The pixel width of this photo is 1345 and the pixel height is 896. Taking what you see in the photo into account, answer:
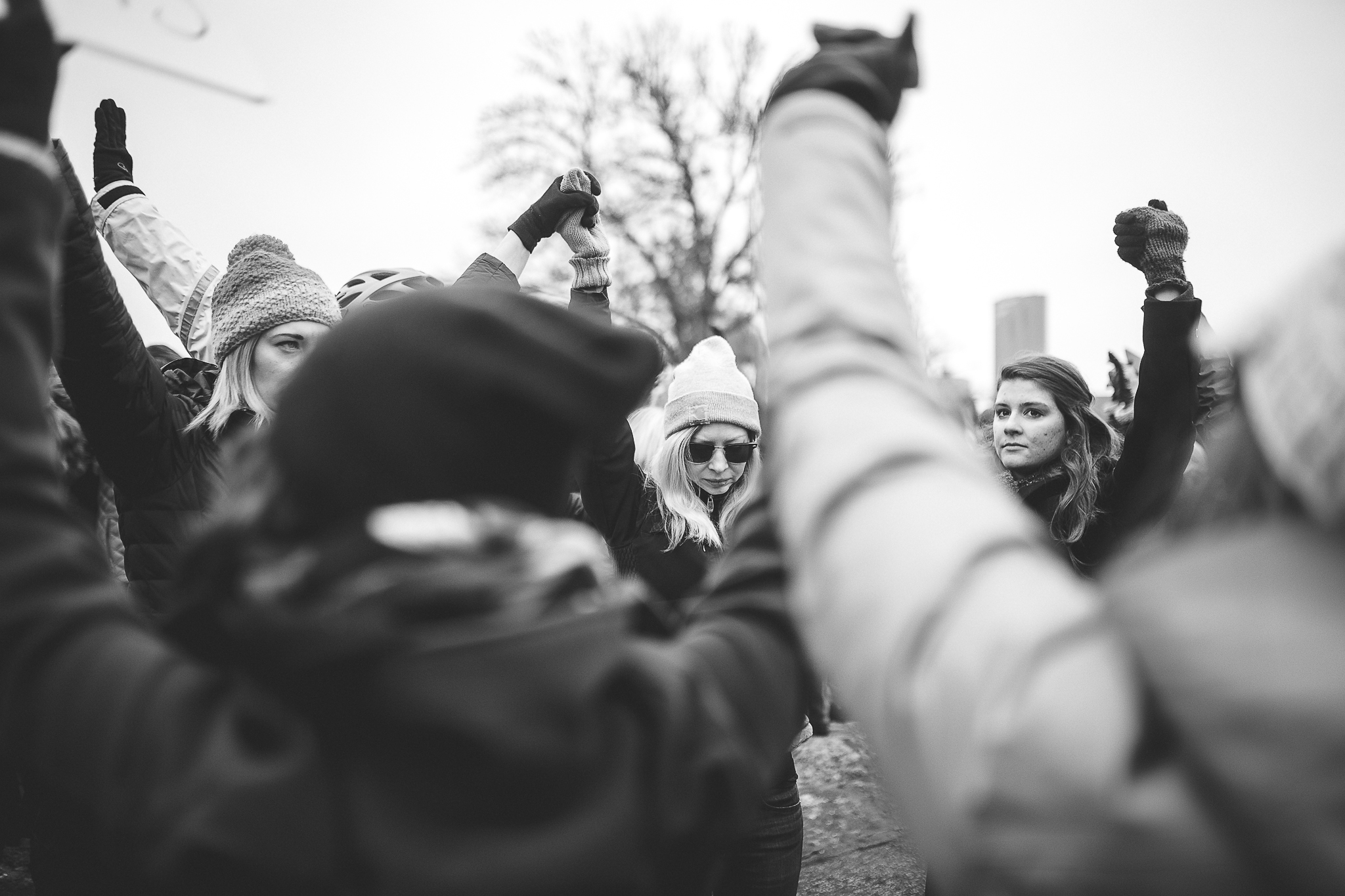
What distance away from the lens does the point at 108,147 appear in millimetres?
3023

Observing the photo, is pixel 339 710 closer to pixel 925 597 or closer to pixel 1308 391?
pixel 925 597

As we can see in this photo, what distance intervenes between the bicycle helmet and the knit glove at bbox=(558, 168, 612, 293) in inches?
17.8

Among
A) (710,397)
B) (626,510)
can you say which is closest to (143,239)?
(626,510)

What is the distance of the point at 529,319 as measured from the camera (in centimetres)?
99

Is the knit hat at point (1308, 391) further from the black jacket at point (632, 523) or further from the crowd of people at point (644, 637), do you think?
the black jacket at point (632, 523)

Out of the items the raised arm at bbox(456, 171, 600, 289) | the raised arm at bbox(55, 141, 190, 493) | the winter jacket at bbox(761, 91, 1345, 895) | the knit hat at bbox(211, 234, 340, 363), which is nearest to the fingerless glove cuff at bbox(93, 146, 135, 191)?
the knit hat at bbox(211, 234, 340, 363)

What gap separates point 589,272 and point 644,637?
1659 millimetres

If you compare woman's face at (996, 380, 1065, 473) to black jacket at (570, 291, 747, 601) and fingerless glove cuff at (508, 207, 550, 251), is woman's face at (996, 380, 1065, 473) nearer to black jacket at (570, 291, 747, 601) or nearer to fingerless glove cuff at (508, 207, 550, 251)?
black jacket at (570, 291, 747, 601)

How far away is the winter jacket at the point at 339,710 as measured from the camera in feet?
2.68

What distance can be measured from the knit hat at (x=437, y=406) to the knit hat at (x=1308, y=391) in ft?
1.92

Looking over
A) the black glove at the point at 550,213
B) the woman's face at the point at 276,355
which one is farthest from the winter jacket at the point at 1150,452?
the woman's face at the point at 276,355

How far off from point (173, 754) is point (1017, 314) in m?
5.10

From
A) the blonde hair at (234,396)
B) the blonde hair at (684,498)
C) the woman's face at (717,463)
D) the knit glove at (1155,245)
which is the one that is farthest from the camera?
the woman's face at (717,463)

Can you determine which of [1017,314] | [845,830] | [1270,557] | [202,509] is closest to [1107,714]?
[1270,557]
